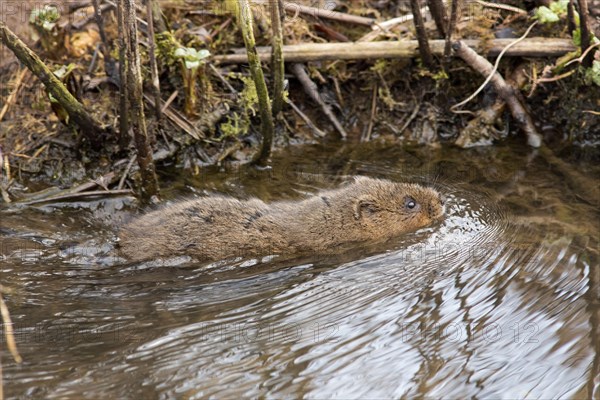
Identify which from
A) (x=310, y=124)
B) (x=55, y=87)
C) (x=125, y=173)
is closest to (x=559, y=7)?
(x=310, y=124)

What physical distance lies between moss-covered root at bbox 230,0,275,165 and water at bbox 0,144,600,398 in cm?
44

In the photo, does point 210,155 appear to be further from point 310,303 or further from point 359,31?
point 310,303

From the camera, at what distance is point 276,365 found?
409cm

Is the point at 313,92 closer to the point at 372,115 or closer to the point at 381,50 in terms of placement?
the point at 372,115

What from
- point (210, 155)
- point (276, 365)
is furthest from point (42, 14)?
point (276, 365)

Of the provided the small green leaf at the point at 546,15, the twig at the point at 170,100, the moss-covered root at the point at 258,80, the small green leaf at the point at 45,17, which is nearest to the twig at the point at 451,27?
the small green leaf at the point at 546,15

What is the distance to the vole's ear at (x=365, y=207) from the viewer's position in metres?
6.08

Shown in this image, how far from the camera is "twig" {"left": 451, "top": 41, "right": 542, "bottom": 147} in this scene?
7383 mm

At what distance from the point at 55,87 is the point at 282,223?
2.23 metres

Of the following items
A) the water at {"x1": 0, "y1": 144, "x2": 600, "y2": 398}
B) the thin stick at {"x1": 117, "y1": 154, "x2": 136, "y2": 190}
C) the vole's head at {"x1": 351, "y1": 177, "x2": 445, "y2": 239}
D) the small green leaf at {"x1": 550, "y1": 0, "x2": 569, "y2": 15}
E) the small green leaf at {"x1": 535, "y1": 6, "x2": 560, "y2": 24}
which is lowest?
the water at {"x1": 0, "y1": 144, "x2": 600, "y2": 398}

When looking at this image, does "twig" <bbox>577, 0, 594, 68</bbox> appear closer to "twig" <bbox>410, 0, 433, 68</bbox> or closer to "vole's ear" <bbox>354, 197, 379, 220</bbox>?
"twig" <bbox>410, 0, 433, 68</bbox>

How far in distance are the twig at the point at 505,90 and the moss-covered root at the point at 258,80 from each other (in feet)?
7.18

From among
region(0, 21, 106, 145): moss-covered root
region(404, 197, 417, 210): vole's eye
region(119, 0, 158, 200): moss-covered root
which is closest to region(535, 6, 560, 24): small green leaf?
region(404, 197, 417, 210): vole's eye

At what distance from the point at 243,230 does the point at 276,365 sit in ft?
5.69
